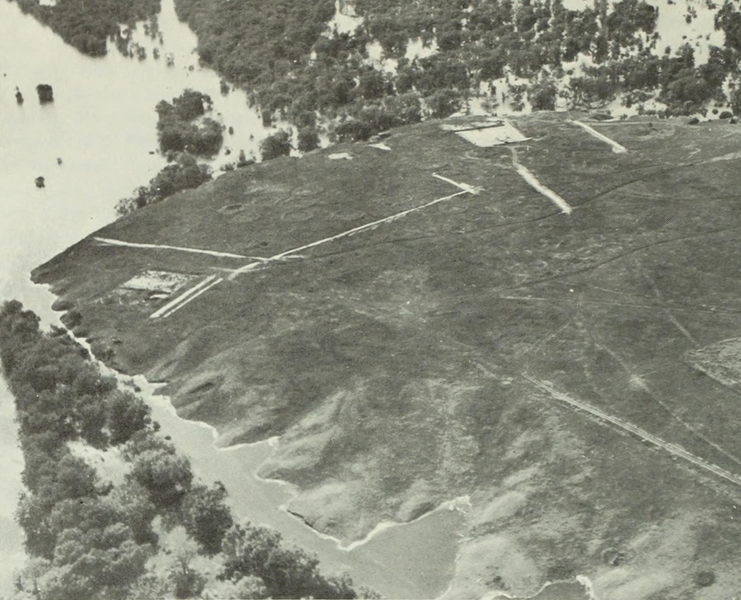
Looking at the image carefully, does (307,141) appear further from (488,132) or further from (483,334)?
(483,334)

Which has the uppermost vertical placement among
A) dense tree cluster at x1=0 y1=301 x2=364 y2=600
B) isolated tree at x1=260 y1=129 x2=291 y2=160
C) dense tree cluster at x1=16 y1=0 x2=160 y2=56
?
dense tree cluster at x1=16 y1=0 x2=160 y2=56

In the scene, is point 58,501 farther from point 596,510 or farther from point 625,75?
point 625,75

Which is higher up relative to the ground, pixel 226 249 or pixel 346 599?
pixel 226 249

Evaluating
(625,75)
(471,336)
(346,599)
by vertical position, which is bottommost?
(346,599)

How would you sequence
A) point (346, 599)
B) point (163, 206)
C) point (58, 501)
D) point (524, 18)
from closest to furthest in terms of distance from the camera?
point (346, 599)
point (58, 501)
point (163, 206)
point (524, 18)

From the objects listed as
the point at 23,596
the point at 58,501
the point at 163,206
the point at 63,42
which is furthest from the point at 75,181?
the point at 23,596

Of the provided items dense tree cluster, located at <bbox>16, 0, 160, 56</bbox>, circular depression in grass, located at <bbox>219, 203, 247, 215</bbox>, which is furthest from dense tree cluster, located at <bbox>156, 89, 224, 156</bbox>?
dense tree cluster, located at <bbox>16, 0, 160, 56</bbox>


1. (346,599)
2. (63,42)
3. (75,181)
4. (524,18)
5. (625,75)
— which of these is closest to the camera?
(346,599)

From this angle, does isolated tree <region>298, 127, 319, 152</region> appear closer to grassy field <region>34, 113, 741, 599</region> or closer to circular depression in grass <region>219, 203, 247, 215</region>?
grassy field <region>34, 113, 741, 599</region>
